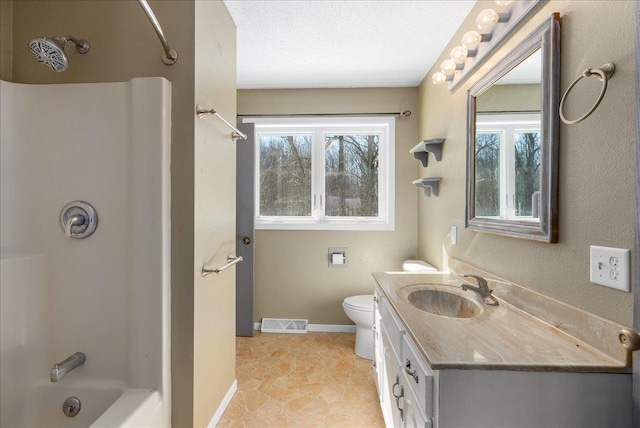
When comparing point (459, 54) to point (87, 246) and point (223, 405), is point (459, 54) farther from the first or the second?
point (223, 405)

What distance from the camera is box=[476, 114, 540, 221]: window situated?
1.15 metres

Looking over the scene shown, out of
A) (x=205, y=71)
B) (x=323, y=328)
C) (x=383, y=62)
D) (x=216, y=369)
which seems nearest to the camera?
(x=205, y=71)

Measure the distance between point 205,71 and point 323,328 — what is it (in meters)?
2.35

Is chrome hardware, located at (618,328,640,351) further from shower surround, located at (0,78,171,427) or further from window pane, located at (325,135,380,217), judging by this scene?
window pane, located at (325,135,380,217)

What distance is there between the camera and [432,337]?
943 millimetres

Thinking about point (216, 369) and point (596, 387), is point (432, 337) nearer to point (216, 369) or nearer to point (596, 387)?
point (596, 387)

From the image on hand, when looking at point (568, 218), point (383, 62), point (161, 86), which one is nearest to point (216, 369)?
point (161, 86)

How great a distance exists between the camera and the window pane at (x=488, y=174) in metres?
1.42

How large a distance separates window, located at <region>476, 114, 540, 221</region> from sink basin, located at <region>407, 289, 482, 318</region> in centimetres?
46

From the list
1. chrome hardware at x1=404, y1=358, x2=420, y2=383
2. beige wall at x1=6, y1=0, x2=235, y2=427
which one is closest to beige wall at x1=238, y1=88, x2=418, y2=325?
beige wall at x1=6, y1=0, x2=235, y2=427

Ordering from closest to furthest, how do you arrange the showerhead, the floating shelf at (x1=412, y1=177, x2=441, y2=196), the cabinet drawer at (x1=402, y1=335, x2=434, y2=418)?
the cabinet drawer at (x1=402, y1=335, x2=434, y2=418), the showerhead, the floating shelf at (x1=412, y1=177, x2=441, y2=196)

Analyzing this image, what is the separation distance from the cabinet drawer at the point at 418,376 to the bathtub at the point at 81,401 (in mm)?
1048

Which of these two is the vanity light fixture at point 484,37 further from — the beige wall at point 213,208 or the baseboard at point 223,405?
the baseboard at point 223,405

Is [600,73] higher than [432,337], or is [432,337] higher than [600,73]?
[600,73]
